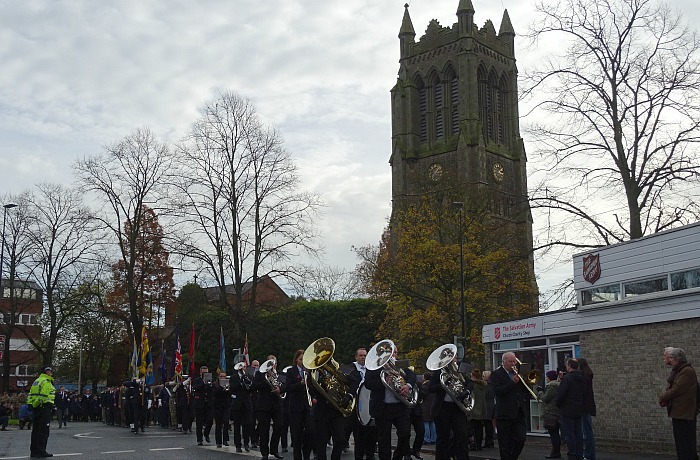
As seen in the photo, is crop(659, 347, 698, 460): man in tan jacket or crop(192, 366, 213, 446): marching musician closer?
crop(659, 347, 698, 460): man in tan jacket

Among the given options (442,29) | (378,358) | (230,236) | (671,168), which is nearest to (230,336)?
(230,236)

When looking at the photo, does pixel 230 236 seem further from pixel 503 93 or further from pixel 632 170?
pixel 503 93

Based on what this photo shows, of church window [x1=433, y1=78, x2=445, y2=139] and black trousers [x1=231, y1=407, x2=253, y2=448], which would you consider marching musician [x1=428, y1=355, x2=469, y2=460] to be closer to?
black trousers [x1=231, y1=407, x2=253, y2=448]

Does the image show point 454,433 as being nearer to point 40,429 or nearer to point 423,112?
point 40,429

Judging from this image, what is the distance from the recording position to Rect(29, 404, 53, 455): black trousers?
16312 millimetres

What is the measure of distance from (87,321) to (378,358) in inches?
1578

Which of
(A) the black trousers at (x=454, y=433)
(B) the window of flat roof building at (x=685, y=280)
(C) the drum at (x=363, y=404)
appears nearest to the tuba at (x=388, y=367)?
A: (A) the black trousers at (x=454, y=433)

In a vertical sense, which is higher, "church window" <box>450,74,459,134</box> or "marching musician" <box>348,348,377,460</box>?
"church window" <box>450,74,459,134</box>

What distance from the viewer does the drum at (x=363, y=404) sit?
13508 mm

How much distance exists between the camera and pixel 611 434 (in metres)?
18.2

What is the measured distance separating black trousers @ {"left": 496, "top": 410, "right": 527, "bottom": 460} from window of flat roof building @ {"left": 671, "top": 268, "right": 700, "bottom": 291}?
19.4 feet

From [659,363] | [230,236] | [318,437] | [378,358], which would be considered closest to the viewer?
[378,358]

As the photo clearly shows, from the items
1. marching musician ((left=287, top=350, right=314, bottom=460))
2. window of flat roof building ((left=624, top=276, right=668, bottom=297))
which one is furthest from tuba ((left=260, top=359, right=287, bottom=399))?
window of flat roof building ((left=624, top=276, right=668, bottom=297))

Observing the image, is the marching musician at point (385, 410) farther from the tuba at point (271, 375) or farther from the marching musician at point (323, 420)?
the tuba at point (271, 375)
